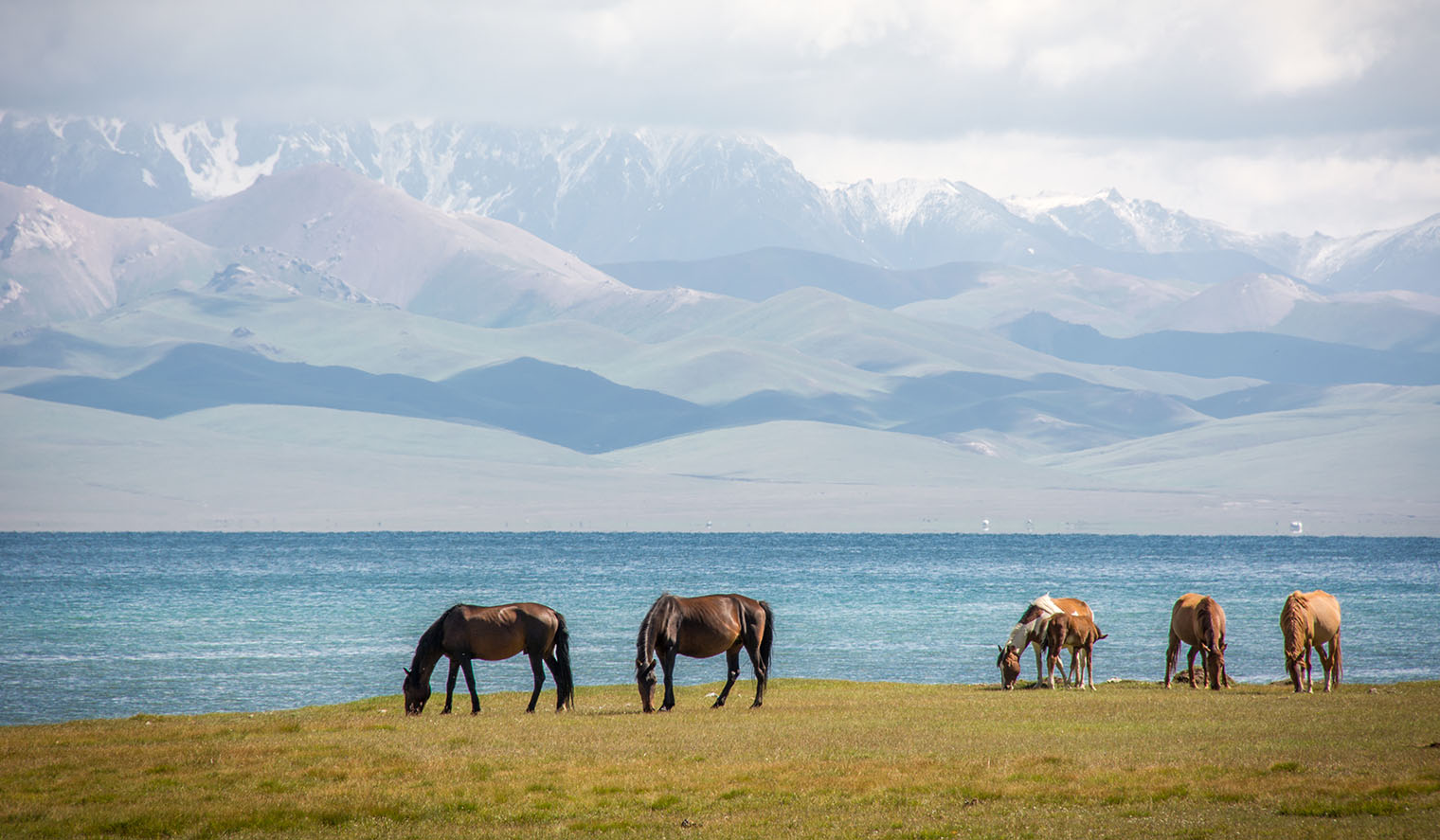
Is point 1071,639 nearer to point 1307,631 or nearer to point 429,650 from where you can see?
point 1307,631

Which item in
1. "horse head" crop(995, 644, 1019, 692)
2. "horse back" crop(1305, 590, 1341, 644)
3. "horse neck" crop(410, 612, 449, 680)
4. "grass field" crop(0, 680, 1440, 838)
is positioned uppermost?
"horse back" crop(1305, 590, 1341, 644)

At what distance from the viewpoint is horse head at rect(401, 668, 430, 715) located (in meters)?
27.5

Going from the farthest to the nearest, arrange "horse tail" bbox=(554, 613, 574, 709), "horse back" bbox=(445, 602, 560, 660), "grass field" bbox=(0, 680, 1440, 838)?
"horse tail" bbox=(554, 613, 574, 709) < "horse back" bbox=(445, 602, 560, 660) < "grass field" bbox=(0, 680, 1440, 838)

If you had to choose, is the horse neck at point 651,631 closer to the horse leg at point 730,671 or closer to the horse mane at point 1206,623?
the horse leg at point 730,671

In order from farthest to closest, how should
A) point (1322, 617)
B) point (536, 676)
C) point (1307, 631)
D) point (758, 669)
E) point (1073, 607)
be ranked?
point (1073, 607), point (1322, 617), point (1307, 631), point (758, 669), point (536, 676)

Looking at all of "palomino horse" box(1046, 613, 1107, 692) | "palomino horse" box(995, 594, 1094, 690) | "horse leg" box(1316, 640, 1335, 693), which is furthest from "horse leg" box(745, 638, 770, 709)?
"horse leg" box(1316, 640, 1335, 693)

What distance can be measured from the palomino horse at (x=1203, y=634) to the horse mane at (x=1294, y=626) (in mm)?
1507

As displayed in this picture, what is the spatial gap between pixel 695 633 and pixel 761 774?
778 cm

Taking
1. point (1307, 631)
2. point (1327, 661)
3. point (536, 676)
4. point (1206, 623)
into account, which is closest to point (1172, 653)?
point (1206, 623)

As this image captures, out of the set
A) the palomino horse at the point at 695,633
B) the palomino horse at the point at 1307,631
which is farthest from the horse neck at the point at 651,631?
the palomino horse at the point at 1307,631

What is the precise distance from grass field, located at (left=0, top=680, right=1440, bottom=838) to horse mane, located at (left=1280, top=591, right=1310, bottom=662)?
243 centimetres

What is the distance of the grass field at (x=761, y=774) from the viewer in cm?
1680

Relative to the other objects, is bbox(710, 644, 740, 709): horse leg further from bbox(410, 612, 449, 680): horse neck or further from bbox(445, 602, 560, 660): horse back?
bbox(410, 612, 449, 680): horse neck

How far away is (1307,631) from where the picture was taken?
96.0 ft
